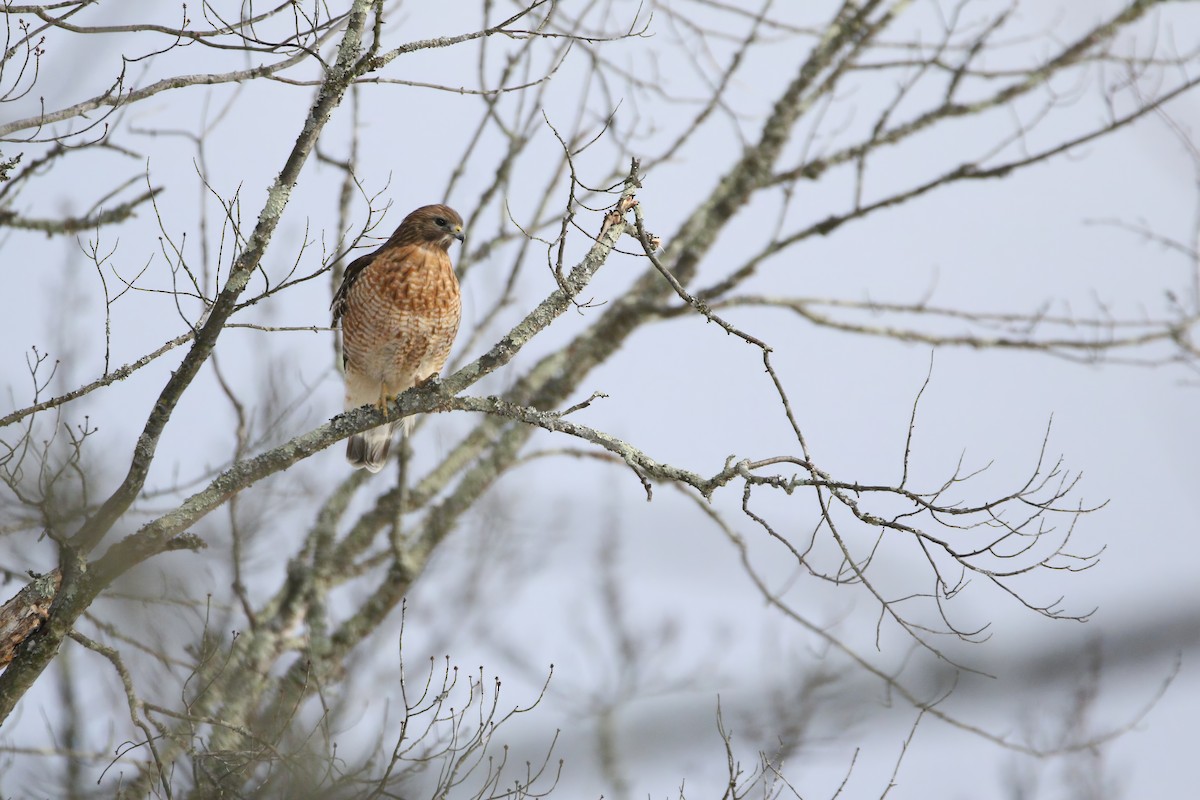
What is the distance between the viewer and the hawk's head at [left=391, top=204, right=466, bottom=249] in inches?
290

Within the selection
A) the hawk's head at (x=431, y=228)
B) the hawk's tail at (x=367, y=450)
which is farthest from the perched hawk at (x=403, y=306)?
the hawk's tail at (x=367, y=450)

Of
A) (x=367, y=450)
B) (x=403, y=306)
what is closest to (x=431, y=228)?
(x=403, y=306)

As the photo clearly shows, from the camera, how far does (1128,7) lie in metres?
9.61

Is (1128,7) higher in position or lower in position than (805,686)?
higher

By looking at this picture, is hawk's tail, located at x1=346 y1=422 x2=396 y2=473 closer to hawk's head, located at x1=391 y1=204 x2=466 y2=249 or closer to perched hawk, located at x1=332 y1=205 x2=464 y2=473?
perched hawk, located at x1=332 y1=205 x2=464 y2=473

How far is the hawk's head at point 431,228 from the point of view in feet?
24.2

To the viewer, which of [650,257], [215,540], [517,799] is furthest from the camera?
[215,540]

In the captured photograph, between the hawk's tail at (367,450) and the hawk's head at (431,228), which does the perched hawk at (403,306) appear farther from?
the hawk's tail at (367,450)

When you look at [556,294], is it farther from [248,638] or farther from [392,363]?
[248,638]

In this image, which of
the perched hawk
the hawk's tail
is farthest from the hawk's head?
the hawk's tail

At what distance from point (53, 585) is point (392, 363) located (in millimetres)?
2904

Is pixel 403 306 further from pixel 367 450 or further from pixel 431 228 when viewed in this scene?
pixel 367 450

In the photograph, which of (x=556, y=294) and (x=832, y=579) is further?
(x=556, y=294)

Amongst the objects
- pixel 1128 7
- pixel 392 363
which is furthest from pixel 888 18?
pixel 392 363
